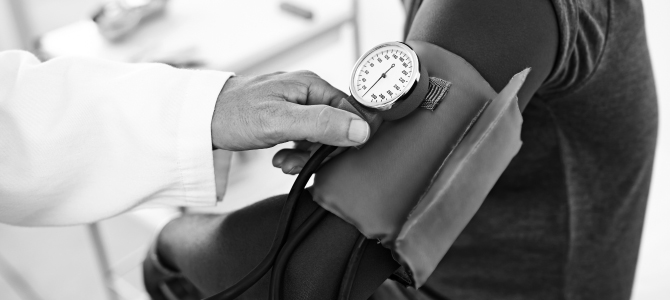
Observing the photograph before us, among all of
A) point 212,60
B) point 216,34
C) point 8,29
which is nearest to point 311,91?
point 212,60

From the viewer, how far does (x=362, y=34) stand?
2232mm

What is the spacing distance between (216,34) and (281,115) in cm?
92

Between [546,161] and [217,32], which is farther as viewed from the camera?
[217,32]

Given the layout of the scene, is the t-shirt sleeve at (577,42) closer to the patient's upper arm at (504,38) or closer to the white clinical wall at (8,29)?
the patient's upper arm at (504,38)

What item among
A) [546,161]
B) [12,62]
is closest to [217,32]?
[12,62]

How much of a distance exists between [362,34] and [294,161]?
60.5 inches

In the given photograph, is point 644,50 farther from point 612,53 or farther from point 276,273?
point 276,273

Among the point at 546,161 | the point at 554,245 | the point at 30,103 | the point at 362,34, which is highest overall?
the point at 30,103

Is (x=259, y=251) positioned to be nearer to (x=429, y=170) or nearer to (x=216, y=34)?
(x=429, y=170)

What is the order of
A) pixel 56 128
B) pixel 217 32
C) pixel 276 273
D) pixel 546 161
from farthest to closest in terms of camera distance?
pixel 217 32 → pixel 546 161 → pixel 56 128 → pixel 276 273

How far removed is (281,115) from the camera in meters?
0.66

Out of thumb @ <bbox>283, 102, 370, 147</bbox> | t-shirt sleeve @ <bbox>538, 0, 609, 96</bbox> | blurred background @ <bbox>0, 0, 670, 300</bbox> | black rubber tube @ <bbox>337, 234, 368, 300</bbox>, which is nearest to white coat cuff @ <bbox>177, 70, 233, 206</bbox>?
thumb @ <bbox>283, 102, 370, 147</bbox>

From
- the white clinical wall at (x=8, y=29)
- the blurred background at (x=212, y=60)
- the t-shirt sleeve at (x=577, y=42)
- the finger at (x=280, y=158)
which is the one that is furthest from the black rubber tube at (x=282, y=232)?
the white clinical wall at (x=8, y=29)

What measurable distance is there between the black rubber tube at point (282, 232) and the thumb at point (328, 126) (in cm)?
2
